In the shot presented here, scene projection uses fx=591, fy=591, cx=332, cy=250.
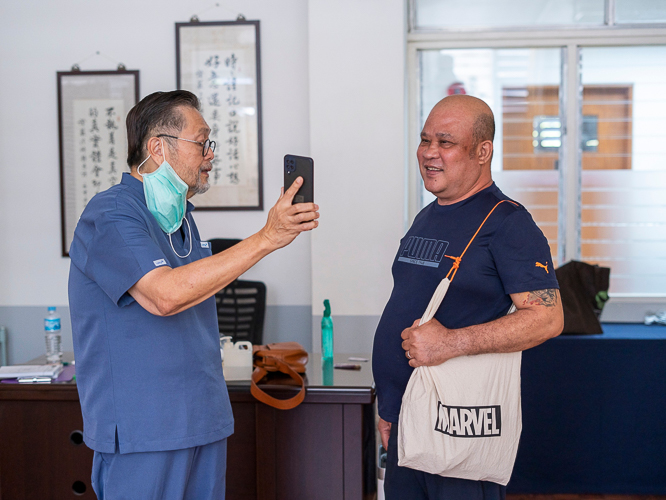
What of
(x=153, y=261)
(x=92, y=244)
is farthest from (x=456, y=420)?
(x=92, y=244)

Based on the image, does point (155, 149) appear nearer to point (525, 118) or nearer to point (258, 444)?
point (258, 444)

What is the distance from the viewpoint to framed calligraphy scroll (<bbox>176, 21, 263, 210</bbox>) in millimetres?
3254

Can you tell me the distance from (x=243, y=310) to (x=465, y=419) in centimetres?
194

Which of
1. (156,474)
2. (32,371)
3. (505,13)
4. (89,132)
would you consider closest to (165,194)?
(156,474)

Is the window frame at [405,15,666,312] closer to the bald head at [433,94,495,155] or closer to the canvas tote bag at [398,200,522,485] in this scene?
the bald head at [433,94,495,155]

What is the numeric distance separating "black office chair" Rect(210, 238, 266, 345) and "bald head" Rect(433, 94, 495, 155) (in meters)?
1.73

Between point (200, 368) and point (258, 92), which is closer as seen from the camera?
point (200, 368)

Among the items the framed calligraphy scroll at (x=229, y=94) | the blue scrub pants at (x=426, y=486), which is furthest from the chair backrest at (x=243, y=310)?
the blue scrub pants at (x=426, y=486)

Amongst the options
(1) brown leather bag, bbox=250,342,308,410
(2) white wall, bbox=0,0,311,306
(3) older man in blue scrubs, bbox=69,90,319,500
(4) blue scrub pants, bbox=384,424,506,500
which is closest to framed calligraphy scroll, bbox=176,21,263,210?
(2) white wall, bbox=0,0,311,306

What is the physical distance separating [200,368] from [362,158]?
183 cm

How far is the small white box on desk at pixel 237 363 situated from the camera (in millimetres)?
2034

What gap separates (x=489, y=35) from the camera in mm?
3238

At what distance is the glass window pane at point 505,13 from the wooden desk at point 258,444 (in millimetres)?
2140

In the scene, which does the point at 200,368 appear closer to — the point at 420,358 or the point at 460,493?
the point at 420,358
